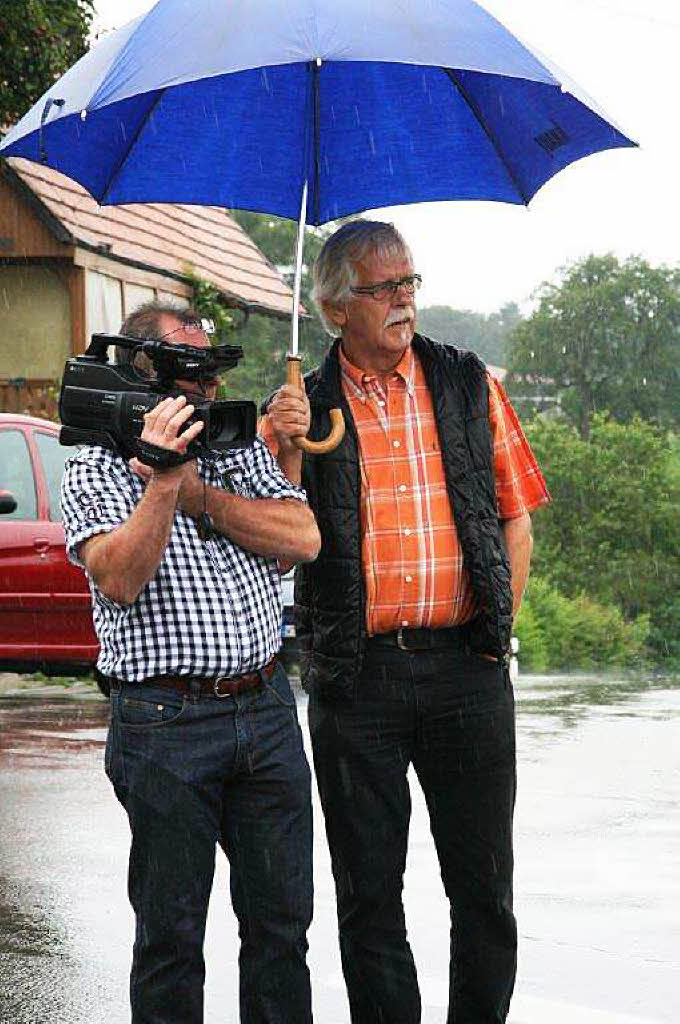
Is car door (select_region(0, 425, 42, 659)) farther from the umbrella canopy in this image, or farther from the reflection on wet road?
the umbrella canopy

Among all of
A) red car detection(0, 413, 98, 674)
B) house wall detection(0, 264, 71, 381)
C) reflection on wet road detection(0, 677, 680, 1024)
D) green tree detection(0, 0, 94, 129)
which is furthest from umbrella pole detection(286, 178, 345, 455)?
house wall detection(0, 264, 71, 381)

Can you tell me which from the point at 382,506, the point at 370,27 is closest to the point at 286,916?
the point at 382,506

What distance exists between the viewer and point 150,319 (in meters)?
4.19

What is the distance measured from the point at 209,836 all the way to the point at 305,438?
3.15ft

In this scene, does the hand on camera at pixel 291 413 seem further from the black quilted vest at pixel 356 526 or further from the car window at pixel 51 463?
the car window at pixel 51 463

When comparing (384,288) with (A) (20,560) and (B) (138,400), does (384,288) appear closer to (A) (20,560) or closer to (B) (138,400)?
(B) (138,400)

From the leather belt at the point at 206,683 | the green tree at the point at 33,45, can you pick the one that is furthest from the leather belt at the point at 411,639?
the green tree at the point at 33,45

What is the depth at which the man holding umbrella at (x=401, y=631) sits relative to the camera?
4.52 m

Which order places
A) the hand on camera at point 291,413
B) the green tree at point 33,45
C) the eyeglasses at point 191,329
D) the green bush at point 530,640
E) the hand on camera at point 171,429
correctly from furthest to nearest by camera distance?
the green bush at point 530,640, the green tree at point 33,45, the hand on camera at point 291,413, the eyeglasses at point 191,329, the hand on camera at point 171,429

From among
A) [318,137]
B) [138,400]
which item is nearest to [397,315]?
[318,137]

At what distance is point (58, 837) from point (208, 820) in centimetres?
409

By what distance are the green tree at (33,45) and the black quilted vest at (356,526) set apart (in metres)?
13.6

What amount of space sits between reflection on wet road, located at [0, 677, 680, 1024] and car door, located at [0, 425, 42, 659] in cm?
75

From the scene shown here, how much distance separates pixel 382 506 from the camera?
15.0 ft
